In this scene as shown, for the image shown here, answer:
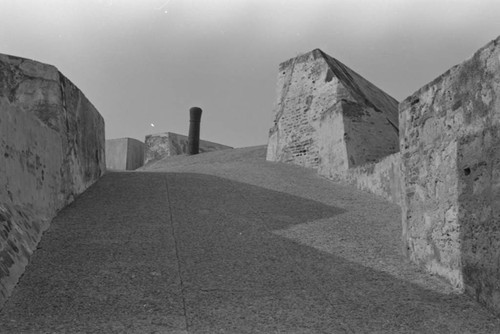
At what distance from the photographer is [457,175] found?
13.6 ft

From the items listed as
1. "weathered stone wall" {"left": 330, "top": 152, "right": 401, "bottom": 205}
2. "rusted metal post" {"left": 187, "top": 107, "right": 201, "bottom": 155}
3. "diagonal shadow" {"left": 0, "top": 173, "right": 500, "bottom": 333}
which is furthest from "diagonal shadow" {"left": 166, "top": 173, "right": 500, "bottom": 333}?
"rusted metal post" {"left": 187, "top": 107, "right": 201, "bottom": 155}

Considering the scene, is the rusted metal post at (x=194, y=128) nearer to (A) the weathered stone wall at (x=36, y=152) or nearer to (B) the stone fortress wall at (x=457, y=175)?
(A) the weathered stone wall at (x=36, y=152)

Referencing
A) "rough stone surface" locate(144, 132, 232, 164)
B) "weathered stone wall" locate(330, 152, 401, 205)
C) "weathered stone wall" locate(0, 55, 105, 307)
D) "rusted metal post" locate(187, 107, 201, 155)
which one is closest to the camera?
"weathered stone wall" locate(0, 55, 105, 307)

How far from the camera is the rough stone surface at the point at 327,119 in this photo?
1045 centimetres

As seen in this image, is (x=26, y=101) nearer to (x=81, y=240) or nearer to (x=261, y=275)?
(x=81, y=240)

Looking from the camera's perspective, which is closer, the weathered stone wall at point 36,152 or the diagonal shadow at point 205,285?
the diagonal shadow at point 205,285

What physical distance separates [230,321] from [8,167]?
3008 mm

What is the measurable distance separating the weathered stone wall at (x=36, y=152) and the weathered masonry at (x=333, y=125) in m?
5.30

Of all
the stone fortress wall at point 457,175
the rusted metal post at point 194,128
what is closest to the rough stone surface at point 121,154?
the rusted metal post at point 194,128

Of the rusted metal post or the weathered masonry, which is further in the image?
the rusted metal post

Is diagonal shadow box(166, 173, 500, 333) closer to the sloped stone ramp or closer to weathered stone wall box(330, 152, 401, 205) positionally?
the sloped stone ramp

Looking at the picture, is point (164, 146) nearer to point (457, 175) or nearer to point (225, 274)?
point (225, 274)

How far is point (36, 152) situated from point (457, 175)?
4.82 metres

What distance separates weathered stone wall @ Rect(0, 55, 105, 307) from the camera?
431 cm
